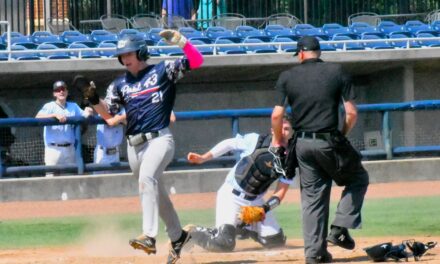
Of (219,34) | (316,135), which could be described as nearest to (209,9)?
(219,34)

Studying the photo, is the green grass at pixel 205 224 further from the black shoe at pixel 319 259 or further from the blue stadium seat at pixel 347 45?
the blue stadium seat at pixel 347 45

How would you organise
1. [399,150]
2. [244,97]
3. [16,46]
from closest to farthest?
[399,150]
[16,46]
[244,97]

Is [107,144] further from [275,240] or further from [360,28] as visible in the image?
[360,28]

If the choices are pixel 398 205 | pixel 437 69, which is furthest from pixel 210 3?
pixel 398 205

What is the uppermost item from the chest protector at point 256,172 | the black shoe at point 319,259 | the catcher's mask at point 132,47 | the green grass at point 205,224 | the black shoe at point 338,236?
the catcher's mask at point 132,47

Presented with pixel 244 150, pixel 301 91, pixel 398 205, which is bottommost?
pixel 398 205

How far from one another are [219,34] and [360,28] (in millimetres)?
3089

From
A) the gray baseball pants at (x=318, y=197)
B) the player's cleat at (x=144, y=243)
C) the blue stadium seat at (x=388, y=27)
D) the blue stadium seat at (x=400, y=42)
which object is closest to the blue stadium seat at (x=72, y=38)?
the blue stadium seat at (x=400, y=42)

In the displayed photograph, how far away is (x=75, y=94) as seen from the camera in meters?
20.1

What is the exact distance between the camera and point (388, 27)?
22.2 metres

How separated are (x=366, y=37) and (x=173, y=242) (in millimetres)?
13219

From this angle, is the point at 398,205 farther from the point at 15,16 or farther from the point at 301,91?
the point at 15,16

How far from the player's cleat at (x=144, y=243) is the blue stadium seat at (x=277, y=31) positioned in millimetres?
13032

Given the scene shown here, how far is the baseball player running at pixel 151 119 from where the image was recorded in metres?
8.38
